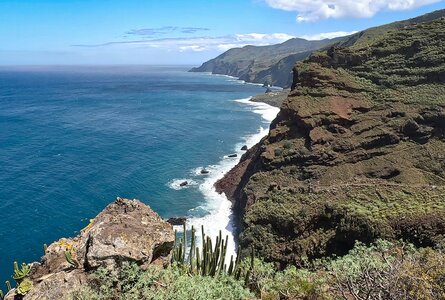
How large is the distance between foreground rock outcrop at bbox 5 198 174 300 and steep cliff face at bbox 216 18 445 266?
2073 centimetres

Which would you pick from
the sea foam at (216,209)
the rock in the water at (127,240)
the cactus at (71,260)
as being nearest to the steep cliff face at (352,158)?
the sea foam at (216,209)

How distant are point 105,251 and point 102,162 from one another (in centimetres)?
5723

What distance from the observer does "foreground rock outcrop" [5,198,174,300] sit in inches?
428

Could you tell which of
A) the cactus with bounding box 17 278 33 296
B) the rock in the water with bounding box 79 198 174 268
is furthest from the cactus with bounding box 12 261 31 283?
the rock in the water with bounding box 79 198 174 268

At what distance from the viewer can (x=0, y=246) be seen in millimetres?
40000

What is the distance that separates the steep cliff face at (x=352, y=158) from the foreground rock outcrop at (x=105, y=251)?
2073 cm

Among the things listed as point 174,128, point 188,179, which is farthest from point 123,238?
point 174,128

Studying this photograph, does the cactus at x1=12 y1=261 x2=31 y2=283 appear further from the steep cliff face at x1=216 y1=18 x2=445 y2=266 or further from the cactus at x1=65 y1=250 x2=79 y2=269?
the steep cliff face at x1=216 y1=18 x2=445 y2=266

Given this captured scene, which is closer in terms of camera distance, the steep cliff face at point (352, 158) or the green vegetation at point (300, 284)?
the green vegetation at point (300, 284)

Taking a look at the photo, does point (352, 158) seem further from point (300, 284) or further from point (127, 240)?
point (127, 240)

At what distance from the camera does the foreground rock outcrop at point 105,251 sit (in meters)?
10.9

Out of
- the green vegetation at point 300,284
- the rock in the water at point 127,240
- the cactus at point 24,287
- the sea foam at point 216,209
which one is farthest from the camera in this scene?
the sea foam at point 216,209

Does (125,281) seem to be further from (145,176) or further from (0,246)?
(145,176)

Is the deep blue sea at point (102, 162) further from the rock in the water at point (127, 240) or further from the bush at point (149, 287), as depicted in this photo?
the bush at point (149, 287)
